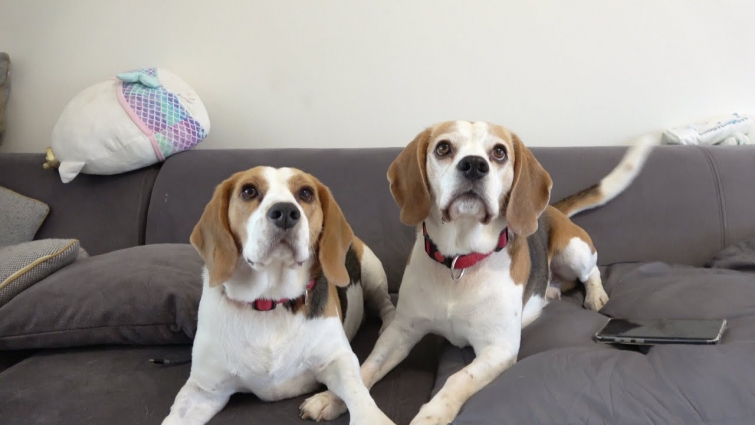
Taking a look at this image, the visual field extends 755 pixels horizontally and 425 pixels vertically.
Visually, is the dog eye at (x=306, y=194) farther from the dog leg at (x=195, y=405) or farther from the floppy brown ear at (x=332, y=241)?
the dog leg at (x=195, y=405)

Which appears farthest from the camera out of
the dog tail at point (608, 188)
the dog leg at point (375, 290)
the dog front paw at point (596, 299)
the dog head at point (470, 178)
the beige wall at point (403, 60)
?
the beige wall at point (403, 60)

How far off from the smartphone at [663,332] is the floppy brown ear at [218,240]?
1.17 m

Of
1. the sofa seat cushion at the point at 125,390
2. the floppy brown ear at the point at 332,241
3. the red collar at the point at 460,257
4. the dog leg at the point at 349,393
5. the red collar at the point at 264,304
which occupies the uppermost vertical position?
the floppy brown ear at the point at 332,241

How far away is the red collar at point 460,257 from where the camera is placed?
2.02 m

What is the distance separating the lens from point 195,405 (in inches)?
69.2

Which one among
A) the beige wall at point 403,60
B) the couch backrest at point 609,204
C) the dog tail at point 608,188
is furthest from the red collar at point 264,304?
the beige wall at point 403,60

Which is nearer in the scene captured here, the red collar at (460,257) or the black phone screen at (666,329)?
the black phone screen at (666,329)

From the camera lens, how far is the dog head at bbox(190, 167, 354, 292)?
1.64 meters

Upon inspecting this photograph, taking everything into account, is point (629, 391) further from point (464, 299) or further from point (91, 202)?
point (91, 202)

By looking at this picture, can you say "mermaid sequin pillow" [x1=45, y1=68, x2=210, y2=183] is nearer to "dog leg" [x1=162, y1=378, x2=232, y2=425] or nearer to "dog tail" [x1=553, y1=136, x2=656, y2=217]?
"dog leg" [x1=162, y1=378, x2=232, y2=425]

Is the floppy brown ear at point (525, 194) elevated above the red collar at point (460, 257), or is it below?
above

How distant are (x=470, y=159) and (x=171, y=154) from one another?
199 cm

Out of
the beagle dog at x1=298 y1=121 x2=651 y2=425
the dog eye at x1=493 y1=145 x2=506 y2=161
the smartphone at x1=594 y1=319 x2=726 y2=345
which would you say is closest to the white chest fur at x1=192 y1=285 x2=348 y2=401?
the beagle dog at x1=298 y1=121 x2=651 y2=425

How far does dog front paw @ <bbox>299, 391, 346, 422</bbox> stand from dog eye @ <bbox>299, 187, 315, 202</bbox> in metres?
0.58
